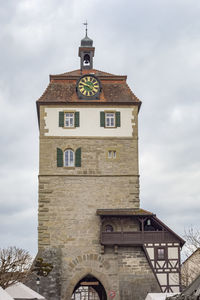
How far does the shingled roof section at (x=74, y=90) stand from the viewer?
35.5m

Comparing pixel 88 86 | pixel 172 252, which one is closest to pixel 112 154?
pixel 88 86

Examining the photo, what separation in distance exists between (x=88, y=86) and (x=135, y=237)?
9.78 m

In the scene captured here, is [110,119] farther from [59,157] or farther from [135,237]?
[135,237]

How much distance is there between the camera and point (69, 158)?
1356 inches

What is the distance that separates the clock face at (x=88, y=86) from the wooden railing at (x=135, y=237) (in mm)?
8783

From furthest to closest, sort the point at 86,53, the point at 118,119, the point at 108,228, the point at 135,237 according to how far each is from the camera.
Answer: the point at 86,53 < the point at 118,119 < the point at 108,228 < the point at 135,237

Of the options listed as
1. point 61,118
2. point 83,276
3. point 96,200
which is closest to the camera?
point 83,276

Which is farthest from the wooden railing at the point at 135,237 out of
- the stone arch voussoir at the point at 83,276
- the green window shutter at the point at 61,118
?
the green window shutter at the point at 61,118

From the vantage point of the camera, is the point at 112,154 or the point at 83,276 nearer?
the point at 83,276

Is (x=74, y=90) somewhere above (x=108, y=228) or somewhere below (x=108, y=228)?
above

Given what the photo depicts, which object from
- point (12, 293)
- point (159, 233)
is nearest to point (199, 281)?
point (12, 293)

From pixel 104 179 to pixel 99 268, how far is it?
515cm

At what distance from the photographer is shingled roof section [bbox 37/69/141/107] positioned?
116 ft

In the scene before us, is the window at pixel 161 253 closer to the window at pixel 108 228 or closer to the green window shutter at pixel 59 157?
the window at pixel 108 228
